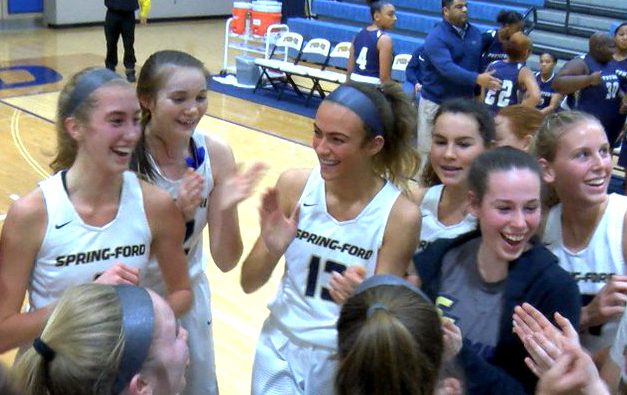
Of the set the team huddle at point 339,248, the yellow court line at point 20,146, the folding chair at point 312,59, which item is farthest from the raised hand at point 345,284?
the folding chair at point 312,59

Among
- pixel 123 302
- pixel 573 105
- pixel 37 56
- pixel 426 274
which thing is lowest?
pixel 37 56

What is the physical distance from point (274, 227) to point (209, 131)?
665 centimetres

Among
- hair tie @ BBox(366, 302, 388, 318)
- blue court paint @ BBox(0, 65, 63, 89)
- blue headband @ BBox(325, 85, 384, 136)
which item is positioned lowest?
blue court paint @ BBox(0, 65, 63, 89)

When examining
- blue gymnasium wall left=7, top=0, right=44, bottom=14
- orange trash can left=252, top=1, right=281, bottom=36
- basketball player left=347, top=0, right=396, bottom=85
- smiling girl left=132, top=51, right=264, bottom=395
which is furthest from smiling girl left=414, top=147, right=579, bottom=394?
blue gymnasium wall left=7, top=0, right=44, bottom=14

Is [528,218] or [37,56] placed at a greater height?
[528,218]

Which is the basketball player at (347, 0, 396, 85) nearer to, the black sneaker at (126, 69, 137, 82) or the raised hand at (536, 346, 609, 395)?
the black sneaker at (126, 69, 137, 82)

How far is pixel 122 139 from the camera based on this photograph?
256cm

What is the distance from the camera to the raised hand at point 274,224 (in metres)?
2.73

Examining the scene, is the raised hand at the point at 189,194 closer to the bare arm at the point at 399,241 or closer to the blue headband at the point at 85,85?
the blue headband at the point at 85,85

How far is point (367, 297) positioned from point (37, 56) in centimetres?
1312

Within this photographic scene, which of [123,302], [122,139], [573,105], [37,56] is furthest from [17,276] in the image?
[37,56]

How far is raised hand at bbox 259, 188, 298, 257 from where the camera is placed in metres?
2.73

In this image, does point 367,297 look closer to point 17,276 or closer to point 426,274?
point 426,274

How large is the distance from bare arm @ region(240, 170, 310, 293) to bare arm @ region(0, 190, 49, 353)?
2.50 feet
